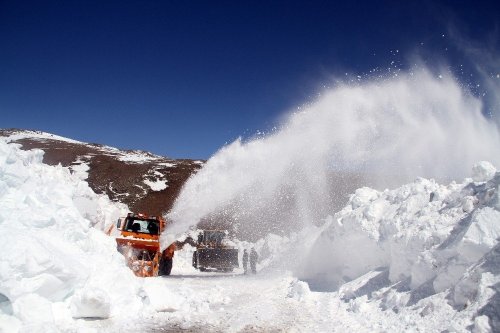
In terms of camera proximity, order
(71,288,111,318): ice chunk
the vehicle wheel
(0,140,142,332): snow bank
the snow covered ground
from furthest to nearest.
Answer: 1. the vehicle wheel
2. (71,288,111,318): ice chunk
3. (0,140,142,332): snow bank
4. the snow covered ground

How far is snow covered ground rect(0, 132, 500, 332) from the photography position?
741cm

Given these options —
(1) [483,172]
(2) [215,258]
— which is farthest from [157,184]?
(1) [483,172]

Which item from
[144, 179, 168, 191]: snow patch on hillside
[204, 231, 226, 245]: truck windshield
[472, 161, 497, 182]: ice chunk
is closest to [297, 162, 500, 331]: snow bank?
[472, 161, 497, 182]: ice chunk

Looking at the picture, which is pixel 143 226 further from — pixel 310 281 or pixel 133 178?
pixel 133 178

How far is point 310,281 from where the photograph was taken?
1407 cm

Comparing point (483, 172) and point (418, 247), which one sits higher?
point (483, 172)

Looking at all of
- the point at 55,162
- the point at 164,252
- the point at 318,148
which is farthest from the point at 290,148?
the point at 55,162

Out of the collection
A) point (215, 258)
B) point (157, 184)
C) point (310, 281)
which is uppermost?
point (157, 184)

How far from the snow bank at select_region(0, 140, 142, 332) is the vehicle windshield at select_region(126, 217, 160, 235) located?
631 cm

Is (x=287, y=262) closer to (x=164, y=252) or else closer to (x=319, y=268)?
(x=319, y=268)

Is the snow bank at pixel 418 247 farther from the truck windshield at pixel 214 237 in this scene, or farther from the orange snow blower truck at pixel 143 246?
the truck windshield at pixel 214 237

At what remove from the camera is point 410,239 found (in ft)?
32.5

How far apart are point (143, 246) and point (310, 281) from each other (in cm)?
A: 706

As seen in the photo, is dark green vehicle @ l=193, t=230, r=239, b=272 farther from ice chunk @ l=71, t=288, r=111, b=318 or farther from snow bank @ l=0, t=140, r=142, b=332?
ice chunk @ l=71, t=288, r=111, b=318
